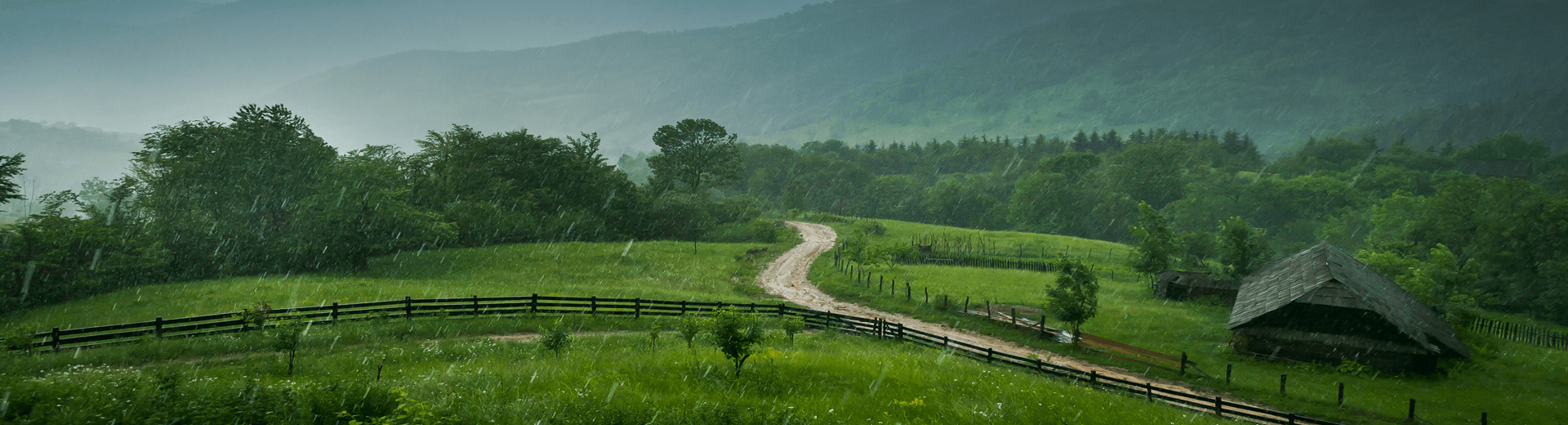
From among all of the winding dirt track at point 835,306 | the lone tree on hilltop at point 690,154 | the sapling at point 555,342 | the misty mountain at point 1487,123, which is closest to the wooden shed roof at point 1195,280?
the winding dirt track at point 835,306

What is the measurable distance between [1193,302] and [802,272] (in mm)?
26733

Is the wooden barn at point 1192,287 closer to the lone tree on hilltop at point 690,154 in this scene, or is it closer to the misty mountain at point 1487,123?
the lone tree on hilltop at point 690,154

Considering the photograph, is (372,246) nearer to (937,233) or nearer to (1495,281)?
(937,233)

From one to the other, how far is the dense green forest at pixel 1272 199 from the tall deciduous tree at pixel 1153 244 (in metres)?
0.82

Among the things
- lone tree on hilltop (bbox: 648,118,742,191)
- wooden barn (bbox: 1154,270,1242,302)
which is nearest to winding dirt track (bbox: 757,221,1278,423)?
lone tree on hilltop (bbox: 648,118,742,191)

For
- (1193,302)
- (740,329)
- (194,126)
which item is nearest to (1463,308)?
(1193,302)

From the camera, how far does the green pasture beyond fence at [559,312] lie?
18.2m

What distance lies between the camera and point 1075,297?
28.1 m

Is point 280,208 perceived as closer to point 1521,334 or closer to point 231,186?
point 231,186

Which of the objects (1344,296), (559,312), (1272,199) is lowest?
(559,312)

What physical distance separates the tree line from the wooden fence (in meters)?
65.1

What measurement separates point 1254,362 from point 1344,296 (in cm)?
456

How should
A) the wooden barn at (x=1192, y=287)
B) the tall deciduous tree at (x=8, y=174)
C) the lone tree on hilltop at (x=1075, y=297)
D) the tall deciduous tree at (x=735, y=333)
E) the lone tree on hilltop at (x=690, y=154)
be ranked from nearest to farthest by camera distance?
the tall deciduous tree at (x=735, y=333)
the lone tree on hilltop at (x=1075, y=297)
the tall deciduous tree at (x=8, y=174)
the wooden barn at (x=1192, y=287)
the lone tree on hilltop at (x=690, y=154)

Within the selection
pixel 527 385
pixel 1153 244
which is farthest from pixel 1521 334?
pixel 527 385
